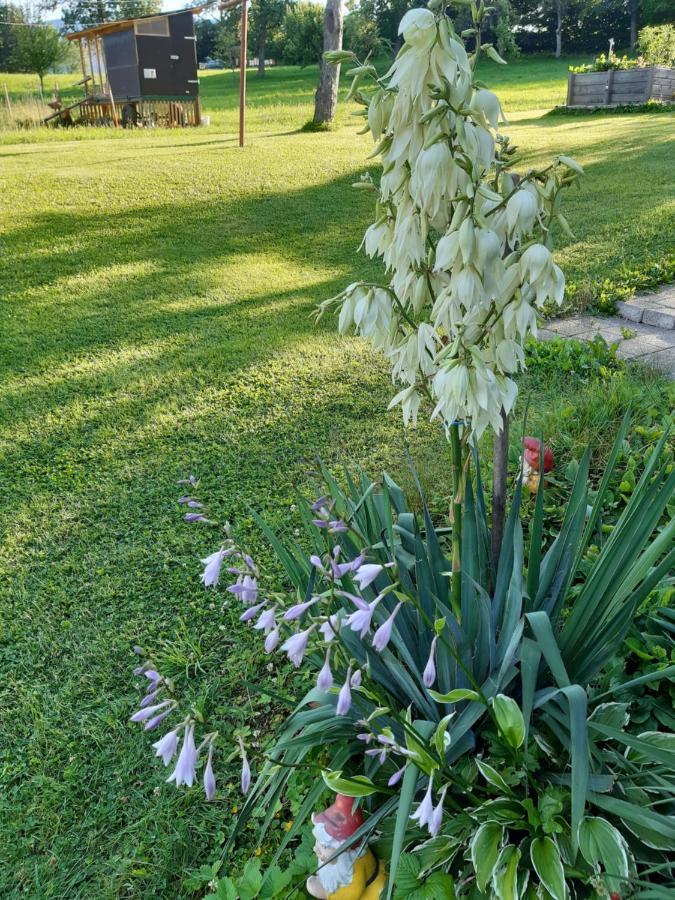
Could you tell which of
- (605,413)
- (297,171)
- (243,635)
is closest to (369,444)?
(605,413)

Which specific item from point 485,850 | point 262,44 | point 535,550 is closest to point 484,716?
point 485,850

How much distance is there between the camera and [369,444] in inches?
151

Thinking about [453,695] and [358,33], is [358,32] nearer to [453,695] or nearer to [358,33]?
[358,33]

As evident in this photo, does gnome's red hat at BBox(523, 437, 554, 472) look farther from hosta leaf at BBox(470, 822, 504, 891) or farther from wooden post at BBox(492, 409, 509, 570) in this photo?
hosta leaf at BBox(470, 822, 504, 891)

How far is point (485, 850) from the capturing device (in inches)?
57.6

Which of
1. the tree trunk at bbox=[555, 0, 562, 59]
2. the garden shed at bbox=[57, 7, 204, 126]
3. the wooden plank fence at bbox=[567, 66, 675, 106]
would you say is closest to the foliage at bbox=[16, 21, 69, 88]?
the garden shed at bbox=[57, 7, 204, 126]

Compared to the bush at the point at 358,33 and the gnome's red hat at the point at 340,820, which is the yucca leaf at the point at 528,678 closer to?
the gnome's red hat at the point at 340,820

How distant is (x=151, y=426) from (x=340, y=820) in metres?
2.99

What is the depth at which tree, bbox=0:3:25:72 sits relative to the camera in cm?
4744

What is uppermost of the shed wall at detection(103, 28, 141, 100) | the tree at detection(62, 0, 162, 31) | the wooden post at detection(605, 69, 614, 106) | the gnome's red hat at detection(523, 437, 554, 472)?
the tree at detection(62, 0, 162, 31)

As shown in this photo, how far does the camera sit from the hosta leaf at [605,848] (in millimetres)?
1366

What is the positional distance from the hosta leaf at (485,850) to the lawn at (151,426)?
29.6 inches

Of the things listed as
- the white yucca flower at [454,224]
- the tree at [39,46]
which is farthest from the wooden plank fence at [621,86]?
the tree at [39,46]

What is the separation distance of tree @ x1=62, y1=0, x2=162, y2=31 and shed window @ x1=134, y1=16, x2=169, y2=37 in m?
41.2
